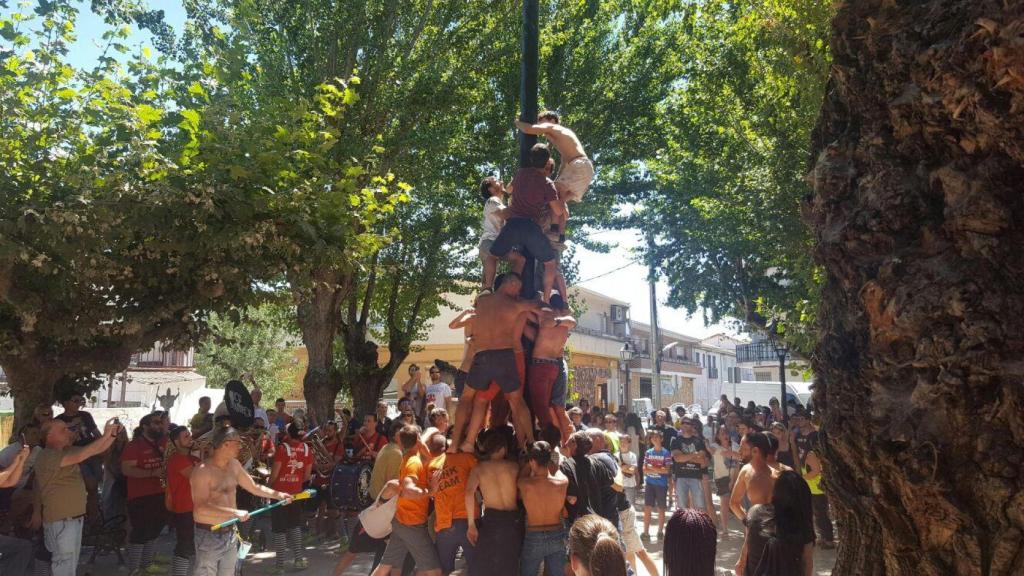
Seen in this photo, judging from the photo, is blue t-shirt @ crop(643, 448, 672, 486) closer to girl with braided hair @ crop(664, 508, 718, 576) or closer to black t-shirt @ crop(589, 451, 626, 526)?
black t-shirt @ crop(589, 451, 626, 526)

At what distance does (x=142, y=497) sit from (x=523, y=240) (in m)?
5.58

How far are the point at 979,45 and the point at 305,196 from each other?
315 inches

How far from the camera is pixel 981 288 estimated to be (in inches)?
110

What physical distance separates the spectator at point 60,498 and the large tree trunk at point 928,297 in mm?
6562

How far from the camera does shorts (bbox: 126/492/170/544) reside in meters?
9.34

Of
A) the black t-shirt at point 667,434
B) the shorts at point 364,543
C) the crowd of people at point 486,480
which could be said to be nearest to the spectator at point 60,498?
the crowd of people at point 486,480

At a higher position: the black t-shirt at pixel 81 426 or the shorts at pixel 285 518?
the black t-shirt at pixel 81 426

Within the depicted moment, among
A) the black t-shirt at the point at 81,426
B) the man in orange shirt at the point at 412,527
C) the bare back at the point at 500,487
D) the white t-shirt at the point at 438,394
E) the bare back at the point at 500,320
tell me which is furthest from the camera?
the white t-shirt at the point at 438,394

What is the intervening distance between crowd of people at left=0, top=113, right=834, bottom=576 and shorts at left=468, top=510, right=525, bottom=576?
0.4 inches

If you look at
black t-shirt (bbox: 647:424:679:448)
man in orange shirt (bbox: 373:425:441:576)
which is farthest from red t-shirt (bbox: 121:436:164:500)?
black t-shirt (bbox: 647:424:679:448)

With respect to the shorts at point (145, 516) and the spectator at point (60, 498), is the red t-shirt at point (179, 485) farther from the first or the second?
the shorts at point (145, 516)

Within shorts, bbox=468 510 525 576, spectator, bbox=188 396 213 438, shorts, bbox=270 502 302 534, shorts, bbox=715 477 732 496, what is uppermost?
spectator, bbox=188 396 213 438

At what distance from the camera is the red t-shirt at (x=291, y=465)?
9.98 meters

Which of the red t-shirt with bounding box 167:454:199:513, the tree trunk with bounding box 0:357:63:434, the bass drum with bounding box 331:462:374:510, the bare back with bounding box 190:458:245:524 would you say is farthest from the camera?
the bass drum with bounding box 331:462:374:510
